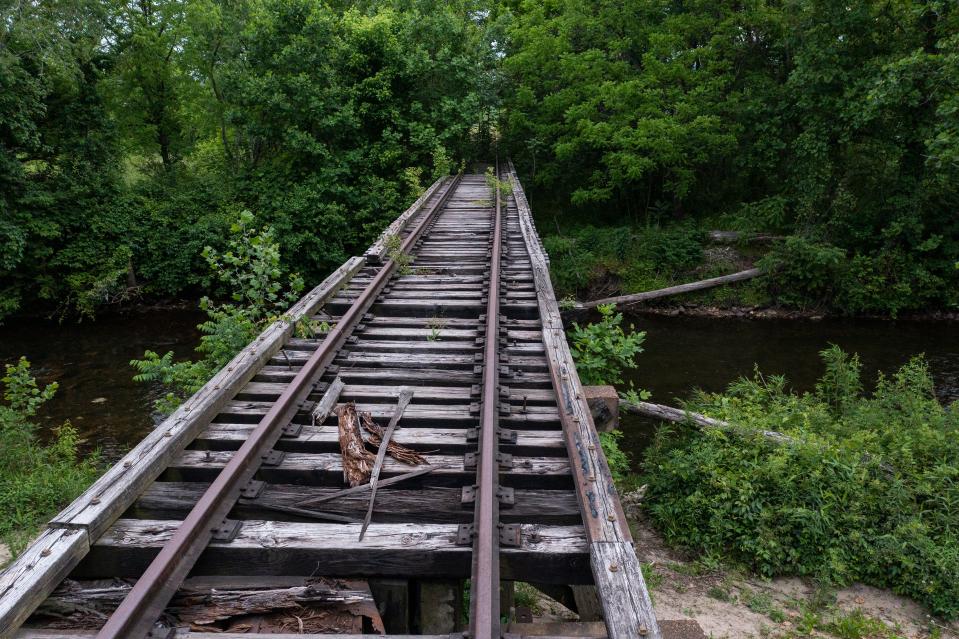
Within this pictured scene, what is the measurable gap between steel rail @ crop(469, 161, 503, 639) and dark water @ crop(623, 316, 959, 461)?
16.2 feet

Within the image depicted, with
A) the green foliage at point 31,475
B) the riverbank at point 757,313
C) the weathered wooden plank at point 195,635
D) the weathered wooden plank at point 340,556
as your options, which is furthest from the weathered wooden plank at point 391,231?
the riverbank at point 757,313

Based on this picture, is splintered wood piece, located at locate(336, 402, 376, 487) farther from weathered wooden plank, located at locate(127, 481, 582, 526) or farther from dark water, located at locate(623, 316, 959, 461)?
dark water, located at locate(623, 316, 959, 461)

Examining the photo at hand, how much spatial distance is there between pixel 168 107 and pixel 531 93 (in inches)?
522

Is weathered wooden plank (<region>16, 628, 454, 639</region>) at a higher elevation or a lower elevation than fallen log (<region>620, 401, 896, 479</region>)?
higher

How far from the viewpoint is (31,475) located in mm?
6578

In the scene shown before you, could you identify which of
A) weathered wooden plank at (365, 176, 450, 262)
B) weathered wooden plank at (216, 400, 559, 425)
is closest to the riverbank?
weathered wooden plank at (365, 176, 450, 262)

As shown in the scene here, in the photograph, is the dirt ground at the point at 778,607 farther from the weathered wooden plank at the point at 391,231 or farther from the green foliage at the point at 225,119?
the green foliage at the point at 225,119

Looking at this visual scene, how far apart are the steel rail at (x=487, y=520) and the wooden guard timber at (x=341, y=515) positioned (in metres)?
0.01

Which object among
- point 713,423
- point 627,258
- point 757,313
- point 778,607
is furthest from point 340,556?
point 627,258

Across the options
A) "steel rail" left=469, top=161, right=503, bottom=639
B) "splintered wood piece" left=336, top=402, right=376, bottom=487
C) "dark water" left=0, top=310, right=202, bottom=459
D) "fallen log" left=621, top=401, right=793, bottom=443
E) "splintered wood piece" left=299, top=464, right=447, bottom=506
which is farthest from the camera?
"dark water" left=0, top=310, right=202, bottom=459

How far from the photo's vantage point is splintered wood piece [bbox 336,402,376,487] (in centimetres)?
332

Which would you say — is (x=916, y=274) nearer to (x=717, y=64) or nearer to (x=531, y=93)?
(x=717, y=64)

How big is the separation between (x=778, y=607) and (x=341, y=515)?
4040mm

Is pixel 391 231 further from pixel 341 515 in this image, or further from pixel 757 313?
pixel 757 313
